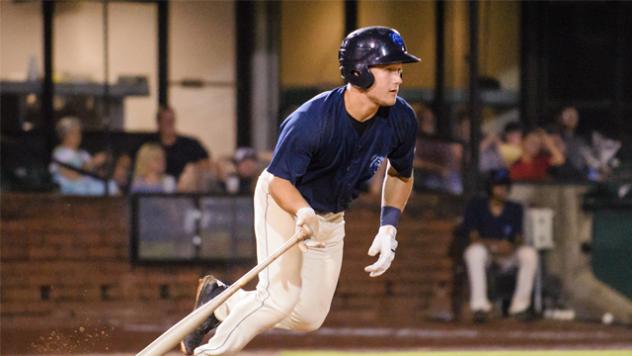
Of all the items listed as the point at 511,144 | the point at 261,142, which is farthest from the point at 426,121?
the point at 261,142

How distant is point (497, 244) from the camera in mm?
13797

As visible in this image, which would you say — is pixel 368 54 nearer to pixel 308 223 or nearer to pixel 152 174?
pixel 308 223

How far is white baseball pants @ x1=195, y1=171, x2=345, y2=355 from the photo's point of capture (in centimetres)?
793

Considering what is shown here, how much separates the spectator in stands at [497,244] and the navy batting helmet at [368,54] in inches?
238

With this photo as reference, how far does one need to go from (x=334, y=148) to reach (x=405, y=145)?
404 millimetres

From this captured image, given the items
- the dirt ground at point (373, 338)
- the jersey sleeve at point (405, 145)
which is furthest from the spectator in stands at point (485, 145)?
the jersey sleeve at point (405, 145)

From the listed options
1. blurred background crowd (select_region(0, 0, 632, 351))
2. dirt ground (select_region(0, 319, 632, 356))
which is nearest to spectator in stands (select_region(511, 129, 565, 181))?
blurred background crowd (select_region(0, 0, 632, 351))

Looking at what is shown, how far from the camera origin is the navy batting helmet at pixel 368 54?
7.70 meters

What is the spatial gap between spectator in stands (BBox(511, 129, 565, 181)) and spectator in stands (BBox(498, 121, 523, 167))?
0.09 metres

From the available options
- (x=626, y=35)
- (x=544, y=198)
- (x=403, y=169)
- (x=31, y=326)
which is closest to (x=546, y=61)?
(x=626, y=35)

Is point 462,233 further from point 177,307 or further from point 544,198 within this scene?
point 177,307

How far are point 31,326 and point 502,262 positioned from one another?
374 cm

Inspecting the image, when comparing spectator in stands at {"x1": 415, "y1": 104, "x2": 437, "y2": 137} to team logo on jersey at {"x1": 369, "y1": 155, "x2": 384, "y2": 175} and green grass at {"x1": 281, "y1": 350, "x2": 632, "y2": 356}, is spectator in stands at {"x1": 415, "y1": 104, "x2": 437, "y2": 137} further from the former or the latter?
team logo on jersey at {"x1": 369, "y1": 155, "x2": 384, "y2": 175}

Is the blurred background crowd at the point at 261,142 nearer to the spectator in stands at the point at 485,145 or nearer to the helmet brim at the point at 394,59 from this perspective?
the spectator in stands at the point at 485,145
